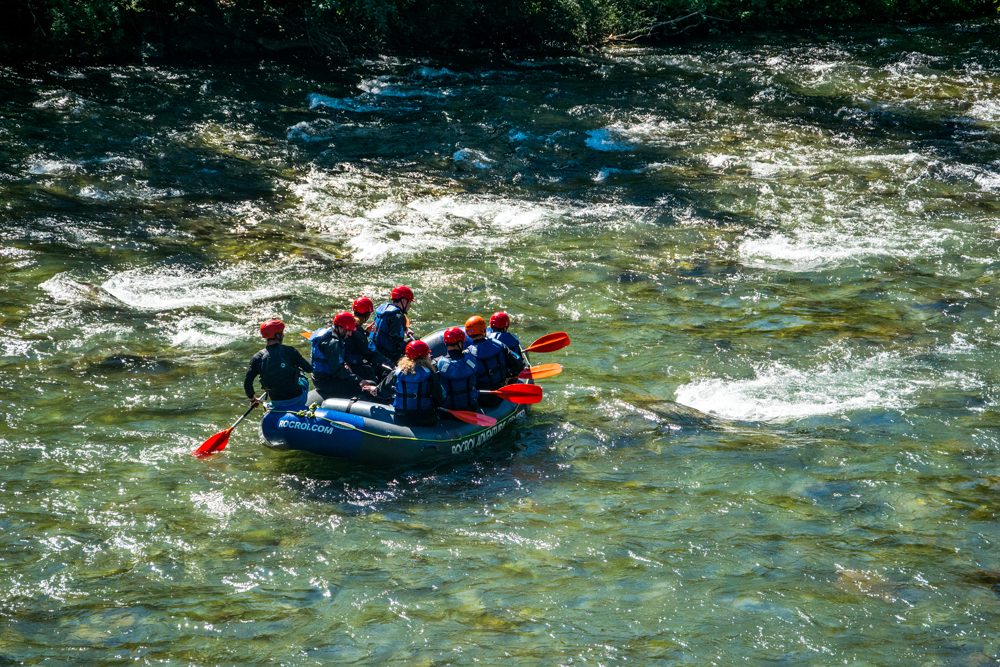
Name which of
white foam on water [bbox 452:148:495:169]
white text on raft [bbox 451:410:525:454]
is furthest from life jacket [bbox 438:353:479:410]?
white foam on water [bbox 452:148:495:169]

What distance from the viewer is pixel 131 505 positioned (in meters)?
6.41

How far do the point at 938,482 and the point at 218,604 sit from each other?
5.52 m

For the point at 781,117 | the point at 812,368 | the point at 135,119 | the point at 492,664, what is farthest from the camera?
the point at 781,117

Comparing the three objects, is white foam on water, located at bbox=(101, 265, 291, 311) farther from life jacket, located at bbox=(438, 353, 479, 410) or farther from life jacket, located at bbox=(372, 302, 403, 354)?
life jacket, located at bbox=(438, 353, 479, 410)

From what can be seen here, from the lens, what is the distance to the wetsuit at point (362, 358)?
8141mm

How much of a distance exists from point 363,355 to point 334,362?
0.45 meters

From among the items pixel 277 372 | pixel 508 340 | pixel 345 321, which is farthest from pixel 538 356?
pixel 277 372

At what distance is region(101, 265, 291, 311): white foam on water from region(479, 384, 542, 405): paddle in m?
4.20

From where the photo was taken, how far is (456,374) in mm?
7695

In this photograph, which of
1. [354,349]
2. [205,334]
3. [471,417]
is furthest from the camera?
[205,334]

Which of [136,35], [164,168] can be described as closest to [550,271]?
[164,168]

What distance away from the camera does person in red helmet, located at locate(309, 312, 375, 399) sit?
7793mm

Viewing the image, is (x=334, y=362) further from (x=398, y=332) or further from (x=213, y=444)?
(x=213, y=444)

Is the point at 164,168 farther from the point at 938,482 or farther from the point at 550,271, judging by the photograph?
the point at 938,482
